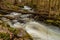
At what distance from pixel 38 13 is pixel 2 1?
8.14 ft

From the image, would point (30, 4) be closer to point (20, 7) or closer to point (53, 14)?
point (20, 7)

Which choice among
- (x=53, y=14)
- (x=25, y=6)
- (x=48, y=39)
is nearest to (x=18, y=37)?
(x=48, y=39)

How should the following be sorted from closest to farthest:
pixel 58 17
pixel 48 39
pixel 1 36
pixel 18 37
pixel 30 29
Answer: pixel 1 36 → pixel 18 37 → pixel 48 39 → pixel 30 29 → pixel 58 17

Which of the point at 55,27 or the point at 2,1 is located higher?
the point at 2,1

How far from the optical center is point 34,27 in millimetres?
6906

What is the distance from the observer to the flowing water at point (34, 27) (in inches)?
241

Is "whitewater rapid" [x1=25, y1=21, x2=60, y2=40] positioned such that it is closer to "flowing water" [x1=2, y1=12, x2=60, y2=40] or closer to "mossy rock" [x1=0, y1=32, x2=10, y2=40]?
"flowing water" [x1=2, y1=12, x2=60, y2=40]

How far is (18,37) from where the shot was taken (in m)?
5.36

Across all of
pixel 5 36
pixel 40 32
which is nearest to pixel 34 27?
pixel 40 32

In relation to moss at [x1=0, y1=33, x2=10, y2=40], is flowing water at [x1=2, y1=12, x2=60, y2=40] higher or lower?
lower

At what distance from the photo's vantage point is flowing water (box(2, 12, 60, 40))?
613 cm

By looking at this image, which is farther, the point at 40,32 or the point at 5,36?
the point at 40,32

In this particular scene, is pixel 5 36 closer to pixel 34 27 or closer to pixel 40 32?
pixel 40 32

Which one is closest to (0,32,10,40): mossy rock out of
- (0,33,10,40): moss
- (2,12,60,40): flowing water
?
(0,33,10,40): moss
